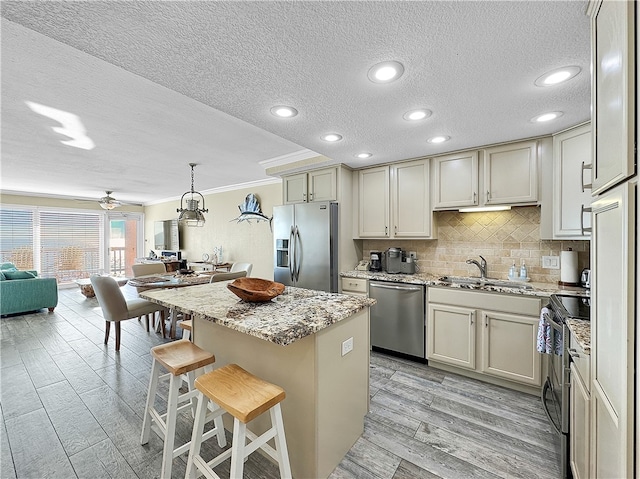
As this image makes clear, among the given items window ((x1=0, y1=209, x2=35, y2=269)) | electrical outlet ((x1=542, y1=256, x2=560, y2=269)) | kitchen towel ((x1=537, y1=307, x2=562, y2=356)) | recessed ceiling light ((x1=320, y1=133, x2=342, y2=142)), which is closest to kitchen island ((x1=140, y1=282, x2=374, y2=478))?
kitchen towel ((x1=537, y1=307, x2=562, y2=356))

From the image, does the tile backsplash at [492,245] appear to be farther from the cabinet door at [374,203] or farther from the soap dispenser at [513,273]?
the cabinet door at [374,203]

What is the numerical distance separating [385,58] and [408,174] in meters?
1.93

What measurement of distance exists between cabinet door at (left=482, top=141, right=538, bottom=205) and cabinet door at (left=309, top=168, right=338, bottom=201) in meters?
1.65

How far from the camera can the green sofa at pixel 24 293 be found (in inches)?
175

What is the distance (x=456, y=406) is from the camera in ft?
7.14

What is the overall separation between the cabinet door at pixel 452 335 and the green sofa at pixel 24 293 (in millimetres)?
6300

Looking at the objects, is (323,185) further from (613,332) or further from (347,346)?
(613,332)

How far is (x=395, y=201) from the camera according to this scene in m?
3.27

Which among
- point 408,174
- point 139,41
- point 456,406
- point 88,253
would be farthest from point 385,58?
point 88,253

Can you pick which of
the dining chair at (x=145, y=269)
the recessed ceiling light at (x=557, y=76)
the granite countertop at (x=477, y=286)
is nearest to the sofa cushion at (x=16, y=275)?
the dining chair at (x=145, y=269)

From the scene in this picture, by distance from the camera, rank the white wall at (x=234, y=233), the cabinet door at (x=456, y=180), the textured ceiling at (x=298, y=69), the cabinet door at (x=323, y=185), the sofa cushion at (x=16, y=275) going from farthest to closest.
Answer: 1. the white wall at (x=234, y=233)
2. the sofa cushion at (x=16, y=275)
3. the cabinet door at (x=323, y=185)
4. the cabinet door at (x=456, y=180)
5. the textured ceiling at (x=298, y=69)

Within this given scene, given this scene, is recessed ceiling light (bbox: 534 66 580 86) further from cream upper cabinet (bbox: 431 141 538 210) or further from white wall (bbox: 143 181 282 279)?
white wall (bbox: 143 181 282 279)

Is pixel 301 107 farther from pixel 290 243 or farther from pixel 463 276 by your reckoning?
pixel 463 276

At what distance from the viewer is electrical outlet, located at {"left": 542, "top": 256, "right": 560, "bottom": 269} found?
2588 millimetres
